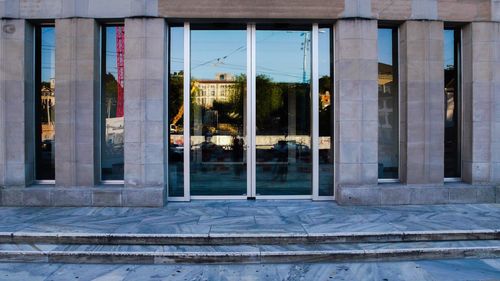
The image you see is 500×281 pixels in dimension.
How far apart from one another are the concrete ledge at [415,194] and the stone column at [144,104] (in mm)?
4515

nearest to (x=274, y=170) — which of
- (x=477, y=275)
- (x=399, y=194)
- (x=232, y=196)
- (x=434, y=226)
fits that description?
(x=232, y=196)

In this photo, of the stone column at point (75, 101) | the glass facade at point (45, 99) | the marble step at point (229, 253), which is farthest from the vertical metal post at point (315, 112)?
the glass facade at point (45, 99)

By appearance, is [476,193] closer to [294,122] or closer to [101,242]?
[294,122]

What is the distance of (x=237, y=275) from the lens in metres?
6.16

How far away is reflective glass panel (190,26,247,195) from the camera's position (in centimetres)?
1061

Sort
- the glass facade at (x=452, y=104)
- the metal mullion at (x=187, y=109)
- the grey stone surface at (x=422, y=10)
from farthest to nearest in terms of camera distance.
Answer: the glass facade at (x=452, y=104) → the metal mullion at (x=187, y=109) → the grey stone surface at (x=422, y=10)

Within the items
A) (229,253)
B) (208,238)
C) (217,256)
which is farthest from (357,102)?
(217,256)

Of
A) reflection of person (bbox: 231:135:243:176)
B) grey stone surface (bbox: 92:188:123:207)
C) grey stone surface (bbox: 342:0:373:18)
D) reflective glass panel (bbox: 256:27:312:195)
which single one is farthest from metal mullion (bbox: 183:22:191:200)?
grey stone surface (bbox: 342:0:373:18)

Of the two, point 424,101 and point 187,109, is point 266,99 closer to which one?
point 187,109

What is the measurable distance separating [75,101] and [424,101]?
8.37m

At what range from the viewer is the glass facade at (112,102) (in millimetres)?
10445

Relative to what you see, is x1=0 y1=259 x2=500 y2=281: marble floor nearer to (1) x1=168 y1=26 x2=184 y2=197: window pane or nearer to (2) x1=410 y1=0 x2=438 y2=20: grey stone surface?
(1) x1=168 y1=26 x2=184 y2=197: window pane

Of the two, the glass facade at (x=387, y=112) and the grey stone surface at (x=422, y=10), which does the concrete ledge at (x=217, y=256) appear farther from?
the grey stone surface at (x=422, y=10)

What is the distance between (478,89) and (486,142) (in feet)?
4.34
